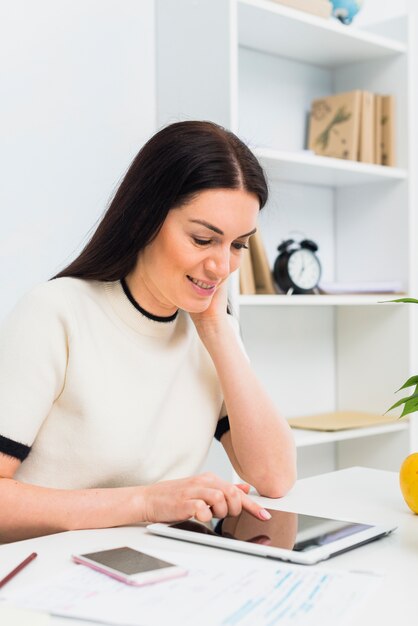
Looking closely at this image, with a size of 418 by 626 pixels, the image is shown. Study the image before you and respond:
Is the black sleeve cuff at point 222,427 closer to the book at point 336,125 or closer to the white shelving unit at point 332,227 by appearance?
the white shelving unit at point 332,227

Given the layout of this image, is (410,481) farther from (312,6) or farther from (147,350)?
(312,6)

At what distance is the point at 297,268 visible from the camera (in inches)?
107

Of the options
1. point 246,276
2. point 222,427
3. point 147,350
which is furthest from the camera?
point 246,276

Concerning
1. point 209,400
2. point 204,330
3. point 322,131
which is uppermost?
point 322,131

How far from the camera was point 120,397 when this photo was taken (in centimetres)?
147

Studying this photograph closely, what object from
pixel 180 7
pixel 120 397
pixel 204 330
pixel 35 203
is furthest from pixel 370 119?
pixel 120 397

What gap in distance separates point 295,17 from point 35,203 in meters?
0.99

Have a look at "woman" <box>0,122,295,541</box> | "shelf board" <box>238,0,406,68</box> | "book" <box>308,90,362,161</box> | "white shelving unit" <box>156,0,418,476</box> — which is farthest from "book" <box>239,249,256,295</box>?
"woman" <box>0,122,295,541</box>

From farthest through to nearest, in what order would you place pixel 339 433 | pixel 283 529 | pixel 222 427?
pixel 339 433 → pixel 222 427 → pixel 283 529

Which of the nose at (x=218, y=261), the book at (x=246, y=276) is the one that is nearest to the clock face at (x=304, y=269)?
the book at (x=246, y=276)

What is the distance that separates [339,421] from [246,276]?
68cm

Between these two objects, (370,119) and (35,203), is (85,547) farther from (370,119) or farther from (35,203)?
(370,119)

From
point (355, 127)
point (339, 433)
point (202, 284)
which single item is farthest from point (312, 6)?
point (202, 284)

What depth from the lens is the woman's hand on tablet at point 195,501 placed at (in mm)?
1206
